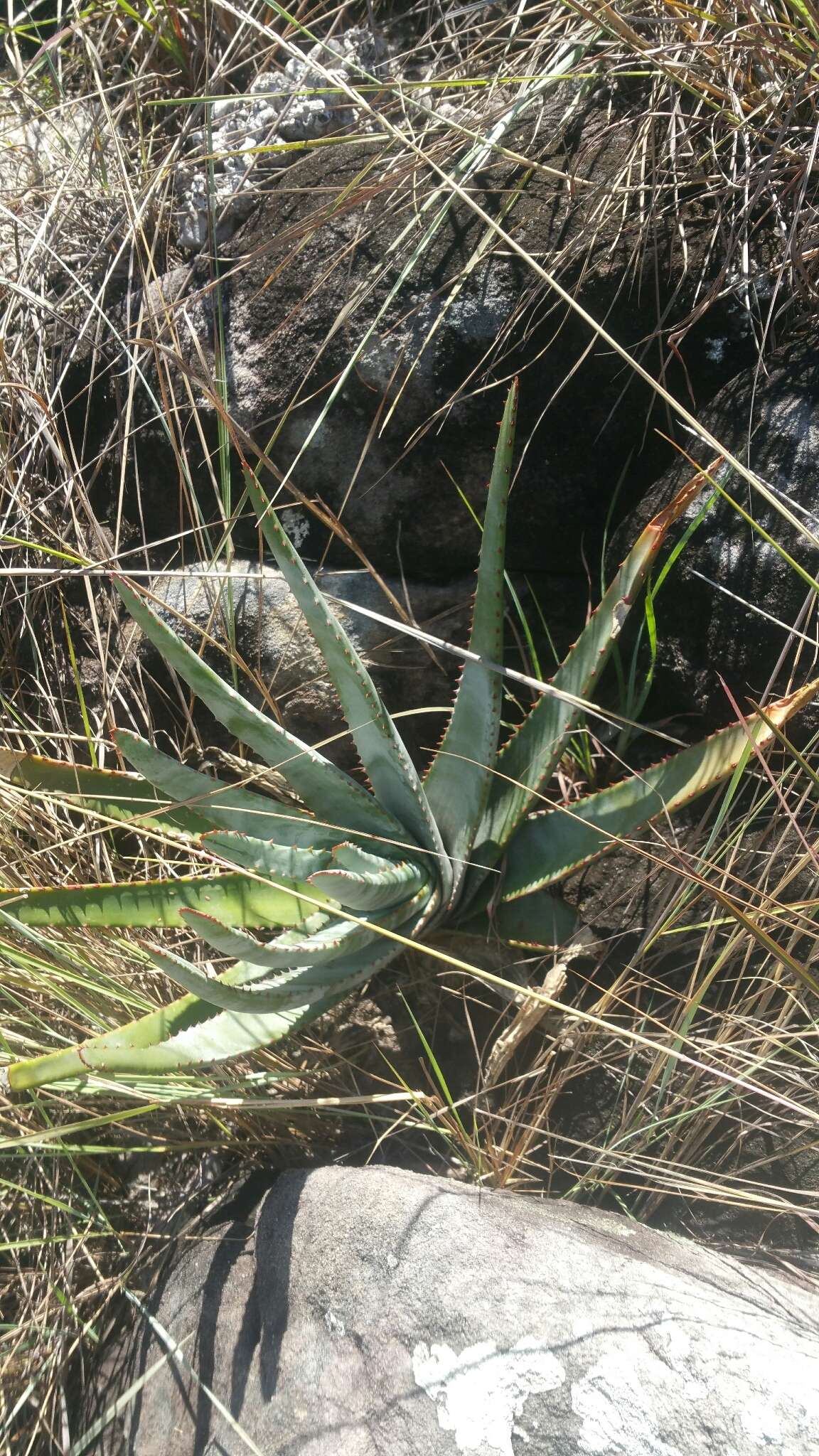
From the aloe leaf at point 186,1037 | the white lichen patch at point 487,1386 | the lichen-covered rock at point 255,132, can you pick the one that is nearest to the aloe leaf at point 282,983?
the aloe leaf at point 186,1037

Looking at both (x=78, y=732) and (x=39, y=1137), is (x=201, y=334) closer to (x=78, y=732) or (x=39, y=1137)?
(x=78, y=732)

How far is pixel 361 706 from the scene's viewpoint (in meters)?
1.25

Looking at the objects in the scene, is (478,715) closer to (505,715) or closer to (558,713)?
(558,713)

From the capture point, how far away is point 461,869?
132cm

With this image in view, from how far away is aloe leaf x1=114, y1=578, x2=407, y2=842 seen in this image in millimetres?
1229

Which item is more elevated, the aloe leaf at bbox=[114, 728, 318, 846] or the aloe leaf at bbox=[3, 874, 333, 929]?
the aloe leaf at bbox=[114, 728, 318, 846]

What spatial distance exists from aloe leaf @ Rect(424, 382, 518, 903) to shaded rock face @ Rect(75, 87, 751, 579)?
0.28 metres

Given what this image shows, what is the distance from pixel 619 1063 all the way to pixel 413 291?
1279 millimetres

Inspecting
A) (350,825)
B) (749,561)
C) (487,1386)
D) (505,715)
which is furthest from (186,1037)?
(749,561)

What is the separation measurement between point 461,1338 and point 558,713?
2.50ft

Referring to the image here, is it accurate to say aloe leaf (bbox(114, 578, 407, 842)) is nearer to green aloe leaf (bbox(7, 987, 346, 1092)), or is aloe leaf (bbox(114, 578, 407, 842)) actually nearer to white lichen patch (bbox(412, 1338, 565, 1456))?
green aloe leaf (bbox(7, 987, 346, 1092))

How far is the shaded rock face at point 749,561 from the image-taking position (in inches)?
48.8

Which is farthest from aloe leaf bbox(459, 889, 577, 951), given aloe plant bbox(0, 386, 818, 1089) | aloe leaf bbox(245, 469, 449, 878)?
aloe leaf bbox(245, 469, 449, 878)

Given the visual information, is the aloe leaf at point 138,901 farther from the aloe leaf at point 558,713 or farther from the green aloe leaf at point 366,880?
the aloe leaf at point 558,713
